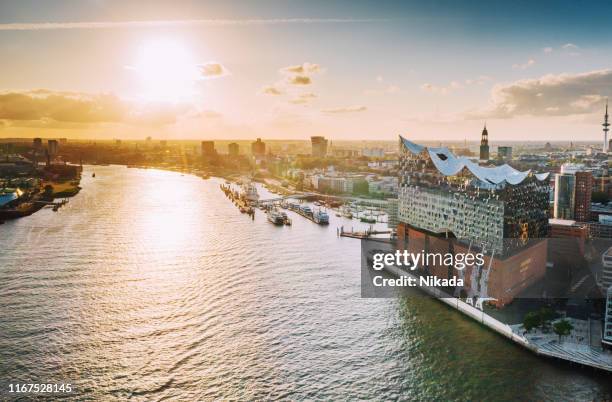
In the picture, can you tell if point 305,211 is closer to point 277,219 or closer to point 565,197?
point 277,219

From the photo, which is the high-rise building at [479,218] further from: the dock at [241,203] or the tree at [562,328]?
the dock at [241,203]

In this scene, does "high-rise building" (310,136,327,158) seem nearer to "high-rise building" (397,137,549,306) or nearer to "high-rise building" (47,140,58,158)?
"high-rise building" (47,140,58,158)

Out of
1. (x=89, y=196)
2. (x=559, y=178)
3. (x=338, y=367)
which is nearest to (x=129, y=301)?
(x=338, y=367)

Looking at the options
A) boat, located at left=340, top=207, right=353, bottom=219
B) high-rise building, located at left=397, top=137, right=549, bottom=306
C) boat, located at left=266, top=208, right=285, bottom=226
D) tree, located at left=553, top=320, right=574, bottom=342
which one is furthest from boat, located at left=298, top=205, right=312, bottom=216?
tree, located at left=553, top=320, right=574, bottom=342

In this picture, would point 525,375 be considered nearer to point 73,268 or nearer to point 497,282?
point 497,282

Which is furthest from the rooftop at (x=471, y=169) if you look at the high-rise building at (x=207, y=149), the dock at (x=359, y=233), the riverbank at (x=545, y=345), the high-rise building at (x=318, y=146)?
the high-rise building at (x=207, y=149)
